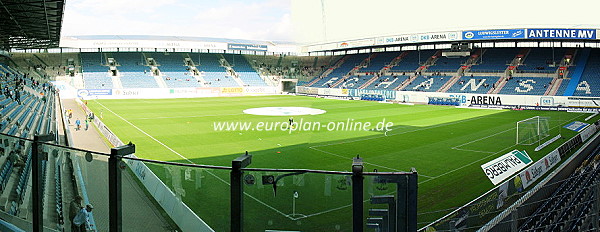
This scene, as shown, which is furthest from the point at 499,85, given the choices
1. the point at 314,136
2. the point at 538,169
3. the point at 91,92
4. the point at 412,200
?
the point at 412,200

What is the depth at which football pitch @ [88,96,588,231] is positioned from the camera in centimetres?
453

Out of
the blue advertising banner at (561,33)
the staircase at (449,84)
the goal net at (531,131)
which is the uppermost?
the blue advertising banner at (561,33)

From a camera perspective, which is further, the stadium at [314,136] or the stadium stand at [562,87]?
the stadium stand at [562,87]

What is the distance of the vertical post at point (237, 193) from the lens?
3840 mm

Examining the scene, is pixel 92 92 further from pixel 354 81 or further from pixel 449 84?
pixel 449 84

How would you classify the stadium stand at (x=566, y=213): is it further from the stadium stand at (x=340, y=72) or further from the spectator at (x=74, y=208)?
the stadium stand at (x=340, y=72)

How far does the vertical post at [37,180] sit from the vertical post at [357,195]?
362 cm

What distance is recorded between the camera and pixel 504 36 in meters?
52.5

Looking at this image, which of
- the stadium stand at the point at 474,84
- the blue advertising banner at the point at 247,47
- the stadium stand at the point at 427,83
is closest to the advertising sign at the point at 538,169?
the stadium stand at the point at 474,84

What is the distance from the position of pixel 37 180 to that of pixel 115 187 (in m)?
1.45

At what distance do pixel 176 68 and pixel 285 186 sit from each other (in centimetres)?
7561

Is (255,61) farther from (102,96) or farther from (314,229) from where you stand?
(314,229)

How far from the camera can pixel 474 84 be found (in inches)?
2172

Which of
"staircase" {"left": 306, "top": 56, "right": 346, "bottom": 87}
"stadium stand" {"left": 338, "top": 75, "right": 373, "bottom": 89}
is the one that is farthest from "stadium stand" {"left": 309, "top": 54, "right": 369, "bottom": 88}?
"stadium stand" {"left": 338, "top": 75, "right": 373, "bottom": 89}
